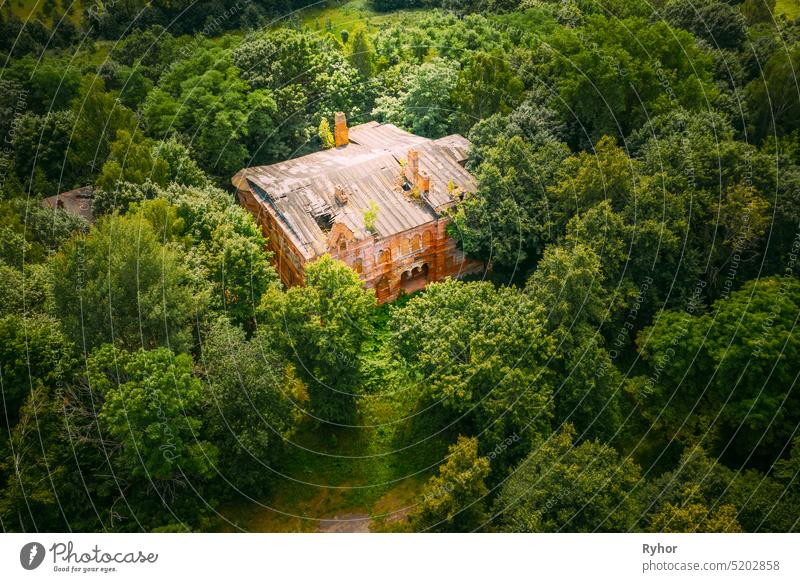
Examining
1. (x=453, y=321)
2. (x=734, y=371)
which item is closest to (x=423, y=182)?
(x=453, y=321)

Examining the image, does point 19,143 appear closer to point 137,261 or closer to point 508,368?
point 137,261

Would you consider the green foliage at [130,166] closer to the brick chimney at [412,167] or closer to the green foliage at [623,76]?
the brick chimney at [412,167]

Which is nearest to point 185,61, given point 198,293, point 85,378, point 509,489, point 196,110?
point 196,110

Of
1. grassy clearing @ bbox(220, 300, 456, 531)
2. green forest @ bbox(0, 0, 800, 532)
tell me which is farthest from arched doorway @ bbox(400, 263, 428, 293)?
grassy clearing @ bbox(220, 300, 456, 531)

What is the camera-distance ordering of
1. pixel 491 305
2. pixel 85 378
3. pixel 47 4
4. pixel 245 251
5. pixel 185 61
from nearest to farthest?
pixel 85 378, pixel 491 305, pixel 245 251, pixel 185 61, pixel 47 4

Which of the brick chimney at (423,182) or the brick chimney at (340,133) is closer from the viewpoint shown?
the brick chimney at (423,182)
